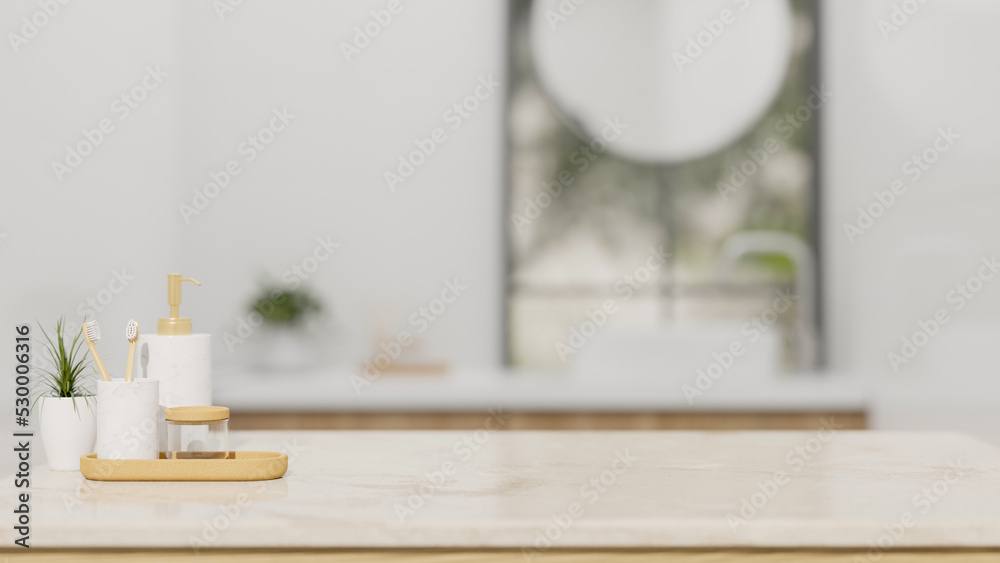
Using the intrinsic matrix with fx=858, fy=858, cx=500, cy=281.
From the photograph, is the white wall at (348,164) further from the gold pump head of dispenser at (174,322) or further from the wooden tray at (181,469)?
the wooden tray at (181,469)

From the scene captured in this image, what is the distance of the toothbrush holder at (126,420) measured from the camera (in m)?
0.86

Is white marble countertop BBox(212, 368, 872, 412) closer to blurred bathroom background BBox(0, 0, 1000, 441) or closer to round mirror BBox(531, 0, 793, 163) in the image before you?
blurred bathroom background BBox(0, 0, 1000, 441)

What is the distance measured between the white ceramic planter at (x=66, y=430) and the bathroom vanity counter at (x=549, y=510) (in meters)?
0.02

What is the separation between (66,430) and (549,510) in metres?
0.52

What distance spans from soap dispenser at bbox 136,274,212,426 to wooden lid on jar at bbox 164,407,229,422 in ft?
0.20

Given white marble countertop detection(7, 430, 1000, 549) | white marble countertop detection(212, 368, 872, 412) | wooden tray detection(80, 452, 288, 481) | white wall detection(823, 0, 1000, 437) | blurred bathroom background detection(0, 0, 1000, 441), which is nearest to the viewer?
white marble countertop detection(7, 430, 1000, 549)

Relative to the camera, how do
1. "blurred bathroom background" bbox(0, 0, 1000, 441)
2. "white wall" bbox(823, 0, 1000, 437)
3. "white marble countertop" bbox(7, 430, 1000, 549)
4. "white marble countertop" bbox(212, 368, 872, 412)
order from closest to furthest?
1. "white marble countertop" bbox(7, 430, 1000, 549)
2. "white wall" bbox(823, 0, 1000, 437)
3. "white marble countertop" bbox(212, 368, 872, 412)
4. "blurred bathroom background" bbox(0, 0, 1000, 441)

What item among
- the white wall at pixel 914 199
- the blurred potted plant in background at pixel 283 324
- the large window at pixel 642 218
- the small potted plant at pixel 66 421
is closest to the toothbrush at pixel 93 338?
the small potted plant at pixel 66 421

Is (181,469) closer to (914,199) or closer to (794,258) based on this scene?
(914,199)

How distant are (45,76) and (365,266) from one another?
1.42 m

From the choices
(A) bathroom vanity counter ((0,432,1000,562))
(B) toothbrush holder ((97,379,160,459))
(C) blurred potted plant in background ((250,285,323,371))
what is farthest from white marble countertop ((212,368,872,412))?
(B) toothbrush holder ((97,379,160,459))

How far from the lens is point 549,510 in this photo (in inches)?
28.6

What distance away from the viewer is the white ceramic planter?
896 millimetres

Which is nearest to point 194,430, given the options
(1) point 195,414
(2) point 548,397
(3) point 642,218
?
(1) point 195,414
